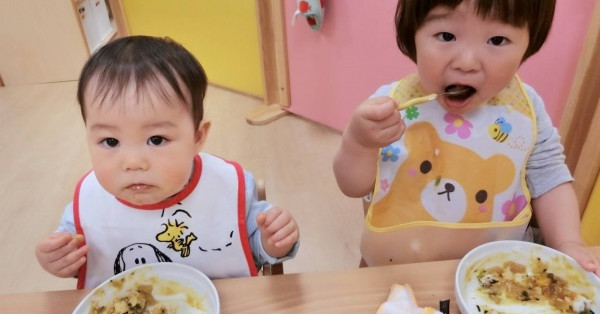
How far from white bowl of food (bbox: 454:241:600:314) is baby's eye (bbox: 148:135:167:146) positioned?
47 cm

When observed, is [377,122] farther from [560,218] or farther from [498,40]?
[560,218]

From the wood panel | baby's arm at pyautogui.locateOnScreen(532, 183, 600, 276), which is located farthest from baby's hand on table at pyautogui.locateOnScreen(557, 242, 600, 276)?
the wood panel

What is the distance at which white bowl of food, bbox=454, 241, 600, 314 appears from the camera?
2.22ft

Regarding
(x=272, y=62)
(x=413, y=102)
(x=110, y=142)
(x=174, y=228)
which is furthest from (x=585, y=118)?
(x=272, y=62)

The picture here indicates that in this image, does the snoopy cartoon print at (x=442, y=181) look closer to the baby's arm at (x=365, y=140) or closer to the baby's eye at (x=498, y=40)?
the baby's arm at (x=365, y=140)

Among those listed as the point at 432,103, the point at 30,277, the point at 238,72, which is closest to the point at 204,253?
the point at 432,103

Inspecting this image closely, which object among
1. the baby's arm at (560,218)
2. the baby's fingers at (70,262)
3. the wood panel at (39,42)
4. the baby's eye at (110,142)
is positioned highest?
the baby's eye at (110,142)

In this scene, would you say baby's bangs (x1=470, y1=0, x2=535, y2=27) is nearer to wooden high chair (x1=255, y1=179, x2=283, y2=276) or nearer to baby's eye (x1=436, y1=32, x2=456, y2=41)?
baby's eye (x1=436, y1=32, x2=456, y2=41)

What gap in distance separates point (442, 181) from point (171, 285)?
0.52 m

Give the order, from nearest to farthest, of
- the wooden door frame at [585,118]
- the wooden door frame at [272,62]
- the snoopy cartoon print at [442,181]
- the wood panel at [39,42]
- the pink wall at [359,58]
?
1. the snoopy cartoon print at [442,181]
2. the wooden door frame at [585,118]
3. the pink wall at [359,58]
4. the wooden door frame at [272,62]
5. the wood panel at [39,42]

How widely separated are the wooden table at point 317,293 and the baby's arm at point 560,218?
8.8 inches

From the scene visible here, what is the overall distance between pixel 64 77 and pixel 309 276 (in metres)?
3.27

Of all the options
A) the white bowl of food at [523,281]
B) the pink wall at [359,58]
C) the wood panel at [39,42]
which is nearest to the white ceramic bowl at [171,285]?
the white bowl of food at [523,281]

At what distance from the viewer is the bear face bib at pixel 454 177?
0.88m
